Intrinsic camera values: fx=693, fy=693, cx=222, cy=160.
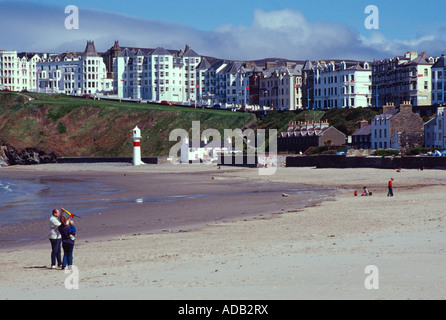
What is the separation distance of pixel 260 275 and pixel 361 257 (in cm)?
272

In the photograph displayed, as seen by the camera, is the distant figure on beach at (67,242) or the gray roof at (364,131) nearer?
the distant figure on beach at (67,242)

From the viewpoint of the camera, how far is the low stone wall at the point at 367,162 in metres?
52.1

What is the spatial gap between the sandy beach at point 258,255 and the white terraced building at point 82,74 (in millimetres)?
159313

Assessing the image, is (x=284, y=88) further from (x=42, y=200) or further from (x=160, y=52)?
(x=42, y=200)

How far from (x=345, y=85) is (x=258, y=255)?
107 m

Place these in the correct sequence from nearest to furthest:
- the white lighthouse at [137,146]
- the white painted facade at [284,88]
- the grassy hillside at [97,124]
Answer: the white lighthouse at [137,146] → the grassy hillside at [97,124] → the white painted facade at [284,88]

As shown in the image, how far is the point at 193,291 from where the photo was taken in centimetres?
Result: 1238

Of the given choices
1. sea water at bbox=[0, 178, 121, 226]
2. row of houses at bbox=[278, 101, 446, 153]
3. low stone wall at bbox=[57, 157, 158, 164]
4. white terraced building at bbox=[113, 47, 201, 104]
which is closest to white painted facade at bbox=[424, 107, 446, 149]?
row of houses at bbox=[278, 101, 446, 153]

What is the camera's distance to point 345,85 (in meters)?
121

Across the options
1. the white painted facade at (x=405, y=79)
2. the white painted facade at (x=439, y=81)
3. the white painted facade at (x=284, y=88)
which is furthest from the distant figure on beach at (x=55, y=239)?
the white painted facade at (x=284, y=88)

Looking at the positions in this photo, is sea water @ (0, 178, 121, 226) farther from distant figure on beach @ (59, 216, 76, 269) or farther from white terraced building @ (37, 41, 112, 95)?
white terraced building @ (37, 41, 112, 95)

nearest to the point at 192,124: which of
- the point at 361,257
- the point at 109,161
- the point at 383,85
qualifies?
the point at 109,161

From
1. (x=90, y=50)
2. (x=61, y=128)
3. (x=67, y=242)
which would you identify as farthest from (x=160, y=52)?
(x=67, y=242)

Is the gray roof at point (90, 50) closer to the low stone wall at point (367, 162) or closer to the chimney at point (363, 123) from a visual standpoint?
the chimney at point (363, 123)
